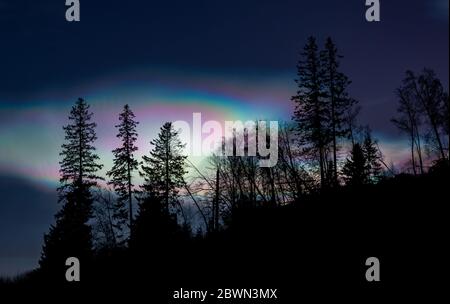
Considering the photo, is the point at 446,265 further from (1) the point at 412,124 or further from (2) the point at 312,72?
(1) the point at 412,124

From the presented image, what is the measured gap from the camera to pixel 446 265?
10.4 meters

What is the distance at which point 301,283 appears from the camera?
12367 millimetres

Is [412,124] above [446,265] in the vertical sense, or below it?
above

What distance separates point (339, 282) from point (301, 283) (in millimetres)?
1137

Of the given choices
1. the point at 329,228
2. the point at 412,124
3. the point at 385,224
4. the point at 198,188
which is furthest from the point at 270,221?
the point at 412,124

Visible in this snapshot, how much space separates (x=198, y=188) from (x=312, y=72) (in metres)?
15.4

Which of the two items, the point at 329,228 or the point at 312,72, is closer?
the point at 329,228
